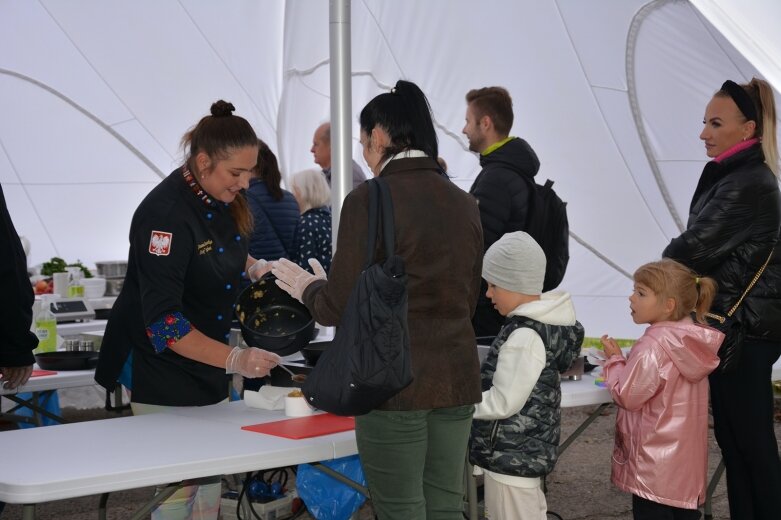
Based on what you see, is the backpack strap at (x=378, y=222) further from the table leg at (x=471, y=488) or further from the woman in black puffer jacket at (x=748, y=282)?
the woman in black puffer jacket at (x=748, y=282)

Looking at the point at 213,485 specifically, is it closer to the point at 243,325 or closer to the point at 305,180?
the point at 243,325

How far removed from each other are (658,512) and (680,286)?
2.39ft

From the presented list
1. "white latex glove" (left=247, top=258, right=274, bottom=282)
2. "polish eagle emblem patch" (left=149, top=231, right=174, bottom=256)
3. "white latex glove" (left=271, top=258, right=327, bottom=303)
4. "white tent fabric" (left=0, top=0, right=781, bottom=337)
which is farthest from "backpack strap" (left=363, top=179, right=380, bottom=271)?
"white tent fabric" (left=0, top=0, right=781, bottom=337)

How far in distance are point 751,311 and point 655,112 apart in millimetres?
4965

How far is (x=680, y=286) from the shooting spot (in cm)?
304

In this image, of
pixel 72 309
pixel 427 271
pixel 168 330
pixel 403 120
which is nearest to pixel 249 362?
pixel 168 330

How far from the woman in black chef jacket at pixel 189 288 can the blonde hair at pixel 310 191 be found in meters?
1.89

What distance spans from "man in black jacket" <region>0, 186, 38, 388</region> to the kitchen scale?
6.74ft

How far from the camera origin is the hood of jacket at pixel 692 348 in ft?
9.67

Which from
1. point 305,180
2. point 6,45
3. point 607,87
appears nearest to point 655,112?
point 607,87

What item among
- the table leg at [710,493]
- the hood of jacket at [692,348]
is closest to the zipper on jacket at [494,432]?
the hood of jacket at [692,348]

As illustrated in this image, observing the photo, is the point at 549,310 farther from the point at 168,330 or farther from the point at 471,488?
the point at 168,330

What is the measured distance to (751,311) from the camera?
3160 millimetres

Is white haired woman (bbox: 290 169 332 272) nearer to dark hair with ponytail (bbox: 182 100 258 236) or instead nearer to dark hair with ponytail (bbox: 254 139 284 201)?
dark hair with ponytail (bbox: 254 139 284 201)
